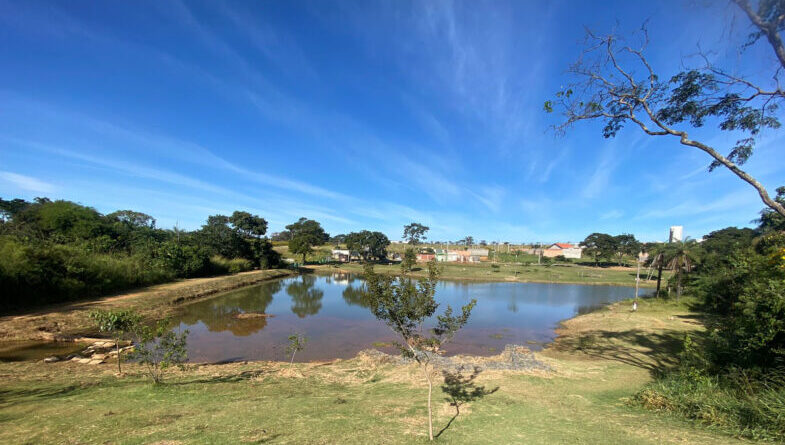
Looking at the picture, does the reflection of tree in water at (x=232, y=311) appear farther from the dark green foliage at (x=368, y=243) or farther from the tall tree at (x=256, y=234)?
the dark green foliage at (x=368, y=243)

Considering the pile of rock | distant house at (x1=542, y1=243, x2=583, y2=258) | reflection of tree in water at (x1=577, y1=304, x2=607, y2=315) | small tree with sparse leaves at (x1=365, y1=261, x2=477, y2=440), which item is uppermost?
distant house at (x1=542, y1=243, x2=583, y2=258)

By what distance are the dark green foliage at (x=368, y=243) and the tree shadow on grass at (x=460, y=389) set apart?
61009 millimetres

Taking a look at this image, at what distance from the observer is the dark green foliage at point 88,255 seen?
61.5ft

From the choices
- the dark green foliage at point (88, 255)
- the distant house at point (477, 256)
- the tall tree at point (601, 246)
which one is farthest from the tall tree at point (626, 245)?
the dark green foliage at point (88, 255)

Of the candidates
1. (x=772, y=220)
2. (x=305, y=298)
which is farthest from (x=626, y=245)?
(x=305, y=298)

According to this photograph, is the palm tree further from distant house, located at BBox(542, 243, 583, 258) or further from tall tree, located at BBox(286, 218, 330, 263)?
distant house, located at BBox(542, 243, 583, 258)

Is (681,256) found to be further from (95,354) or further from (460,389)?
(95,354)

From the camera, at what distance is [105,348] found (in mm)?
13977

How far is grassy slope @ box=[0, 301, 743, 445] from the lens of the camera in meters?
5.48

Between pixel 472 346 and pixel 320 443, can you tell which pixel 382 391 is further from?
pixel 472 346

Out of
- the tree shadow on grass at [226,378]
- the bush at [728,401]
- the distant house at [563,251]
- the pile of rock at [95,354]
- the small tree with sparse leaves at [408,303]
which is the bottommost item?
the pile of rock at [95,354]

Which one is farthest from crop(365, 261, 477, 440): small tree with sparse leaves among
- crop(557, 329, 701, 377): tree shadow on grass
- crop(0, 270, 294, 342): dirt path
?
crop(0, 270, 294, 342): dirt path

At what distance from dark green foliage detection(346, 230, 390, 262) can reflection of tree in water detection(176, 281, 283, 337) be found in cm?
3694

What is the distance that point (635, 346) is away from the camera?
595 inches
